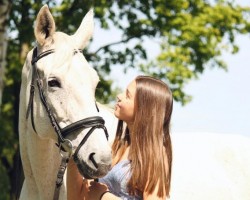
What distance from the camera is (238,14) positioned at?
18.6 m

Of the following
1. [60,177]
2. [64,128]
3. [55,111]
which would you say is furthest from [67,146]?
[60,177]

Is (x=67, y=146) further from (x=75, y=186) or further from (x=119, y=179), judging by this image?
(x=119, y=179)

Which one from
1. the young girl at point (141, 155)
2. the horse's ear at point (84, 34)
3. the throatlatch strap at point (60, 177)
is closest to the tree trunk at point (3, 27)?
the horse's ear at point (84, 34)

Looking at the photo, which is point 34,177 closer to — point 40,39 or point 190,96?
point 40,39

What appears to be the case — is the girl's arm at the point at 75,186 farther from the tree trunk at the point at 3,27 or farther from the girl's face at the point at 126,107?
the tree trunk at the point at 3,27

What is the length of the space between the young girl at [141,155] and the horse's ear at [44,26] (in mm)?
756

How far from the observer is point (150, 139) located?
477cm

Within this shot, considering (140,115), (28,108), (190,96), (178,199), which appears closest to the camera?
(140,115)

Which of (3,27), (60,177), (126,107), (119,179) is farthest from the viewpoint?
(3,27)

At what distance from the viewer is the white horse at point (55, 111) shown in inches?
188

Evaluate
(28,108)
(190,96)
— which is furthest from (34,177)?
(190,96)

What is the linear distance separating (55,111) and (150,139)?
0.70m

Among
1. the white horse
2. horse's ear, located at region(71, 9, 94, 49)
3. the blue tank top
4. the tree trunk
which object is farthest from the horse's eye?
the tree trunk

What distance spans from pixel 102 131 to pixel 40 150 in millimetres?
668
